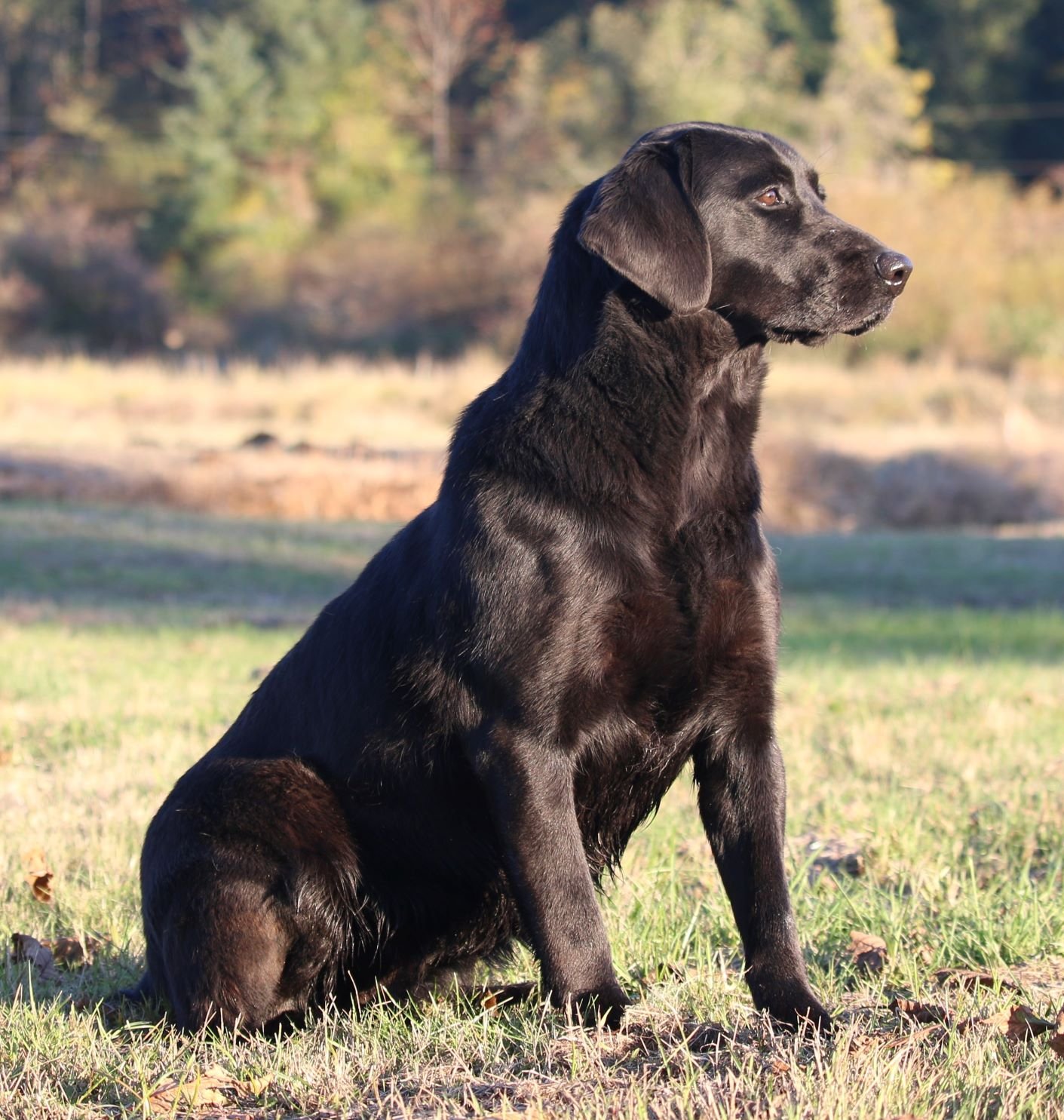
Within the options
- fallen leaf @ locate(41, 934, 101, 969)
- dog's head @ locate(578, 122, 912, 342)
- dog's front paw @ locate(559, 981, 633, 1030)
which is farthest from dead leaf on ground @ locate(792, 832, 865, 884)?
fallen leaf @ locate(41, 934, 101, 969)

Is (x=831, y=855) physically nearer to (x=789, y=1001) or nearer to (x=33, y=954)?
(x=789, y=1001)

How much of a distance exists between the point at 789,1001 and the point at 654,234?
5.68 ft

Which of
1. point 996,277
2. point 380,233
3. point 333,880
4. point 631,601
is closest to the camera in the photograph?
point 631,601

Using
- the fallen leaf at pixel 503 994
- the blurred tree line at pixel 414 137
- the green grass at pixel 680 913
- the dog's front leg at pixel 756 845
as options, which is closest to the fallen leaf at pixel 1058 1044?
the green grass at pixel 680 913

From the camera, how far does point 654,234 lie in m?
3.33

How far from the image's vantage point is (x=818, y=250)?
3.53 meters

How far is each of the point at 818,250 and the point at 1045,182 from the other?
47590 millimetres

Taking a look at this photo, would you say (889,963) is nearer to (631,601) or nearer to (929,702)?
(631,601)

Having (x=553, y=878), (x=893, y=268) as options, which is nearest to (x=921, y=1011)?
(x=553, y=878)

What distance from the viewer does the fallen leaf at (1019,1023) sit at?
302 centimetres

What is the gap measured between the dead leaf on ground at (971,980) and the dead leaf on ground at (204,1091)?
63.2 inches

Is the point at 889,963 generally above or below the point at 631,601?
below

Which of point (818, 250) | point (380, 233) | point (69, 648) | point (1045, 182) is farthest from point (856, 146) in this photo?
point (818, 250)

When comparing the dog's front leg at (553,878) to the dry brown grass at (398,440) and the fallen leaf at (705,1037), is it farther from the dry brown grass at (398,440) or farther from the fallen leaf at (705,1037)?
the dry brown grass at (398,440)
